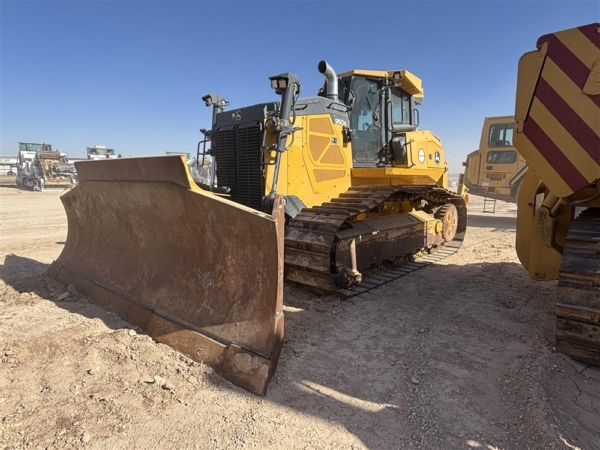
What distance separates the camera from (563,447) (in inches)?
79.8

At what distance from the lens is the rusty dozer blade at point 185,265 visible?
276cm

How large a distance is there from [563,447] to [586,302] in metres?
1.22

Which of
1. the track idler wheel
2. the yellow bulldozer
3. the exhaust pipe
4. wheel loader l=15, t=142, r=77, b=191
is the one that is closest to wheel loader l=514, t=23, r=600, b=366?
the exhaust pipe

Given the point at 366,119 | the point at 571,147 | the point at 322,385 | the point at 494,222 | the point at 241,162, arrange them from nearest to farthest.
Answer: the point at 322,385, the point at 571,147, the point at 241,162, the point at 366,119, the point at 494,222

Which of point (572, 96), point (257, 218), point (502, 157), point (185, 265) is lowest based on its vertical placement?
point (185, 265)

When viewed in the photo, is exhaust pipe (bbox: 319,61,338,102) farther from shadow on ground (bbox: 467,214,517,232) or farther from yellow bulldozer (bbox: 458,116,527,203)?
yellow bulldozer (bbox: 458,116,527,203)

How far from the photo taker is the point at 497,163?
13695mm

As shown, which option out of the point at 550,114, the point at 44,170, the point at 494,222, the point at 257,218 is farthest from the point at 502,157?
the point at 44,170

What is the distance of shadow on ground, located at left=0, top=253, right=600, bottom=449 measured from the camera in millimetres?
2199

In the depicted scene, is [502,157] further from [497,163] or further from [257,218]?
[257,218]

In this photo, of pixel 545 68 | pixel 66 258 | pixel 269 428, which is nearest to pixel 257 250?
pixel 269 428

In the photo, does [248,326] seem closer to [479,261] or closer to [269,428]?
[269,428]

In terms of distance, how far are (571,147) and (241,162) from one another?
3503 millimetres

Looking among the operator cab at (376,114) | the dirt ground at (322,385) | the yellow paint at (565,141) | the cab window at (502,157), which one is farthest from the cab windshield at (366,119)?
the cab window at (502,157)
